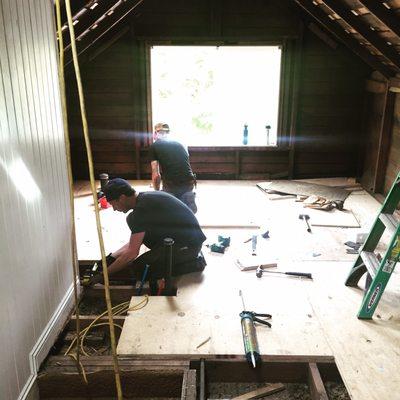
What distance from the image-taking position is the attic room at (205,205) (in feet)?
7.45

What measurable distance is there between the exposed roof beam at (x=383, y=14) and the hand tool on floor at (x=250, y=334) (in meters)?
2.68

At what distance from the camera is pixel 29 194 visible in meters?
2.31

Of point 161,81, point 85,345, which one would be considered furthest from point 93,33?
point 85,345

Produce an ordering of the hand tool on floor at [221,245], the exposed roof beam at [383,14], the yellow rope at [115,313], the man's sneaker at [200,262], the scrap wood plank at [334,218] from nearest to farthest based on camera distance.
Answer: the yellow rope at [115,313], the man's sneaker at [200,262], the exposed roof beam at [383,14], the hand tool on floor at [221,245], the scrap wood plank at [334,218]

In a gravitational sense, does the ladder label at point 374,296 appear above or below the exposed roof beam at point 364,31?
below

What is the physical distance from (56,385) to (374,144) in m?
5.02

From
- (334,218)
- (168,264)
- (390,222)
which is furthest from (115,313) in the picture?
(334,218)

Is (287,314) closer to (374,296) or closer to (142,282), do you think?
(374,296)

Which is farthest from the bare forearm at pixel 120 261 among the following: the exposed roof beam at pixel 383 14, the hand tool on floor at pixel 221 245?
the exposed roof beam at pixel 383 14

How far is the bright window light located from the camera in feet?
20.4

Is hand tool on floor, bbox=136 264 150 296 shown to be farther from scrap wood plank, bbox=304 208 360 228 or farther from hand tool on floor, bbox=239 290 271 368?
scrap wood plank, bbox=304 208 360 228

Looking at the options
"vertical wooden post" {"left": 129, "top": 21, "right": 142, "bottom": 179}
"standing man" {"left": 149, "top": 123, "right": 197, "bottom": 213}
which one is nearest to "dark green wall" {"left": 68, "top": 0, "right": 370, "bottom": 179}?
"vertical wooden post" {"left": 129, "top": 21, "right": 142, "bottom": 179}

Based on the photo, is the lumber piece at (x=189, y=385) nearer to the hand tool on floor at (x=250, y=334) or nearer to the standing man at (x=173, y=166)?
the hand tool on floor at (x=250, y=334)

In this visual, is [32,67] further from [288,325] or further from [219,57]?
[219,57]
